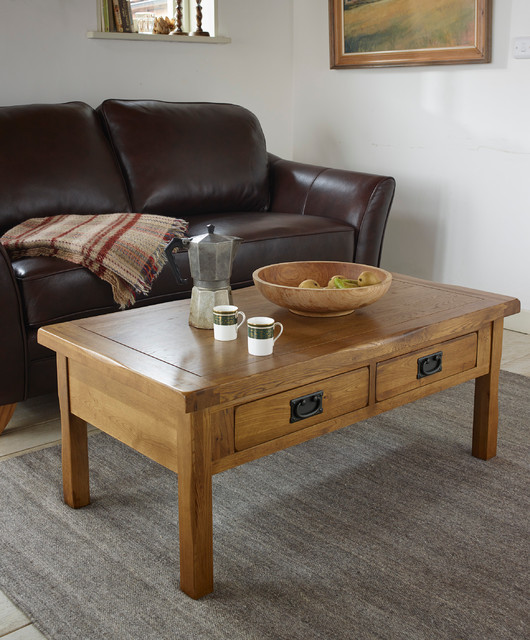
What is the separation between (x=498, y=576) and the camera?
152 cm

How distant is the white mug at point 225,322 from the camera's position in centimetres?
158

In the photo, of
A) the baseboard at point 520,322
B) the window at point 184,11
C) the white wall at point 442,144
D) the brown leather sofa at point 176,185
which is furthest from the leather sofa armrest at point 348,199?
the window at point 184,11

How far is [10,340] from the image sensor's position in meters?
2.10

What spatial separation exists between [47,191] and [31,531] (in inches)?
56.9

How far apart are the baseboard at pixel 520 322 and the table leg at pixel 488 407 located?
4.25ft

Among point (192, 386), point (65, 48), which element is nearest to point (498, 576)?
point (192, 386)

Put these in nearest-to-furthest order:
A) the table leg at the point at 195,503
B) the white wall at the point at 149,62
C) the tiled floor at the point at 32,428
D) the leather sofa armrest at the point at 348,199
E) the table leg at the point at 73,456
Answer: the table leg at the point at 195,503
the table leg at the point at 73,456
the tiled floor at the point at 32,428
the leather sofa armrest at the point at 348,199
the white wall at the point at 149,62

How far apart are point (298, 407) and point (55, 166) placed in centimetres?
168

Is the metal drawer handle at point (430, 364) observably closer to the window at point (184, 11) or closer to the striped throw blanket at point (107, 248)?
the striped throw blanket at point (107, 248)

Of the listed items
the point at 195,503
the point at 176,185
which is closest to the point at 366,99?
the point at 176,185

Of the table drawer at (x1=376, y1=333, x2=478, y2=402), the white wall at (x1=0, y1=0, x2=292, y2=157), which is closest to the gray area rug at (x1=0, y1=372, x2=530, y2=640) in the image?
the table drawer at (x1=376, y1=333, x2=478, y2=402)

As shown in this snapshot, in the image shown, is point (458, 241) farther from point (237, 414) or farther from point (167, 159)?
point (237, 414)

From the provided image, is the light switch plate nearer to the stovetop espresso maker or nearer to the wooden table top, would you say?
the wooden table top

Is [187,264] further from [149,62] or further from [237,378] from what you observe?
[149,62]
